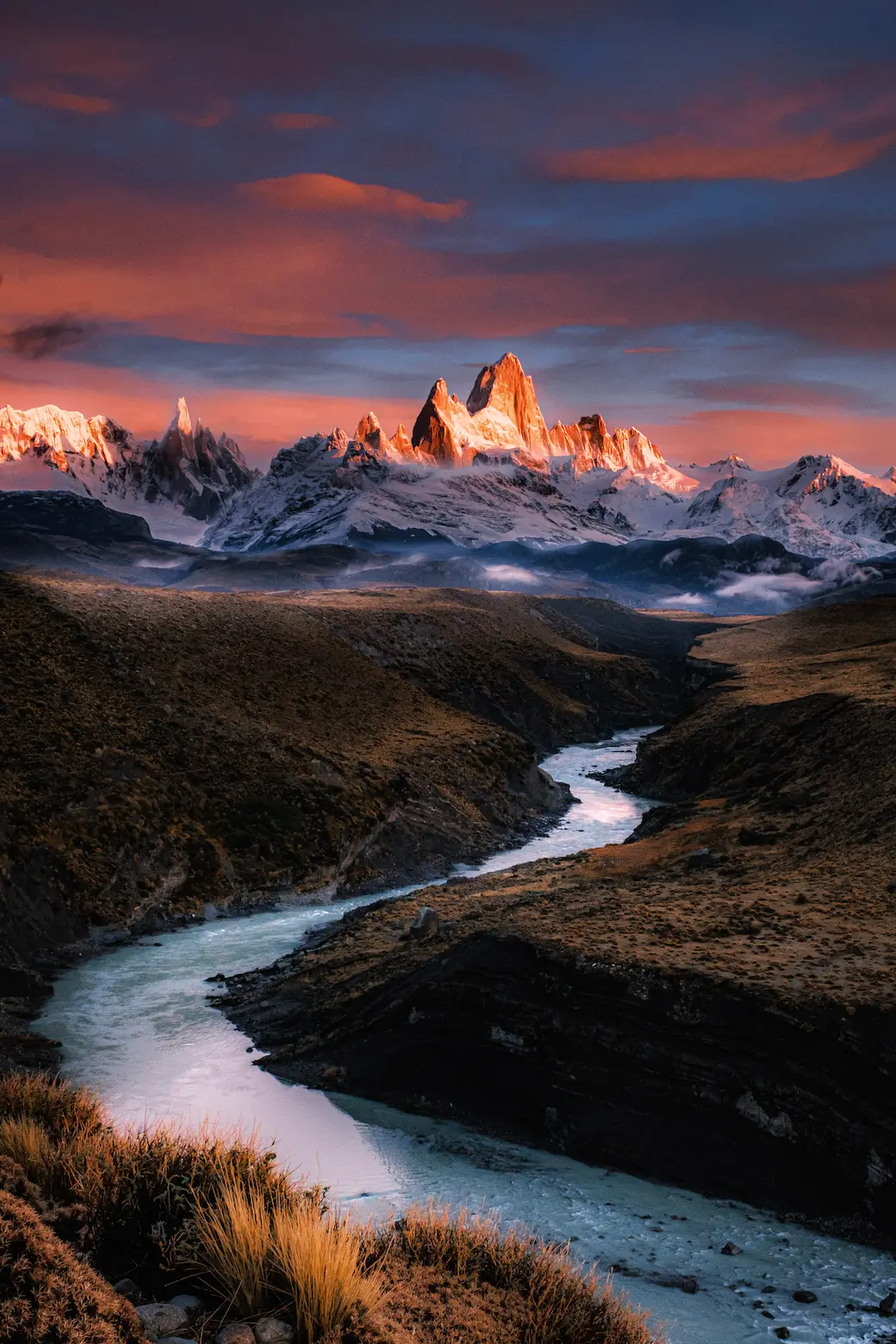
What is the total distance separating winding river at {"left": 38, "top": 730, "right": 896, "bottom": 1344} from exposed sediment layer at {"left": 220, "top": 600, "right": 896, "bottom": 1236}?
922mm

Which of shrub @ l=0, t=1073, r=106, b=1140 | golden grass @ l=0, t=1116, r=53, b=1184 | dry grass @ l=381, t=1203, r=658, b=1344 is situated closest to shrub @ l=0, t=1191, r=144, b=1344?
golden grass @ l=0, t=1116, r=53, b=1184

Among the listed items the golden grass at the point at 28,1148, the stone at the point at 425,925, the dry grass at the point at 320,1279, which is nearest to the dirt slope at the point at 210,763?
the stone at the point at 425,925

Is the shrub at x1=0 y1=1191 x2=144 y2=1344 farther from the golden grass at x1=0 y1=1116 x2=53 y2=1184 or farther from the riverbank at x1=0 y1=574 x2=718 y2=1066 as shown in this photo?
the riverbank at x1=0 y1=574 x2=718 y2=1066

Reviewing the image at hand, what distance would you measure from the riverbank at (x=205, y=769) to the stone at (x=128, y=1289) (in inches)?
788

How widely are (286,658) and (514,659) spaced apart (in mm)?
53484

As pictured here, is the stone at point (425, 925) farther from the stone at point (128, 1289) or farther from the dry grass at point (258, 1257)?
the stone at point (128, 1289)

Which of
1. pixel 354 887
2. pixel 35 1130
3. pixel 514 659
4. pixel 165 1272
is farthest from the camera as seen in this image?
pixel 514 659

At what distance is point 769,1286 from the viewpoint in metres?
17.7

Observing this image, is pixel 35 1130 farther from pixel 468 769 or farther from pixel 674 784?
pixel 674 784

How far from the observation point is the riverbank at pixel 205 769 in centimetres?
4616

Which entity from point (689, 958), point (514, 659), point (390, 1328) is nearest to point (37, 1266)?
point (390, 1328)

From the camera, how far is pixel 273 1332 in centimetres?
1002

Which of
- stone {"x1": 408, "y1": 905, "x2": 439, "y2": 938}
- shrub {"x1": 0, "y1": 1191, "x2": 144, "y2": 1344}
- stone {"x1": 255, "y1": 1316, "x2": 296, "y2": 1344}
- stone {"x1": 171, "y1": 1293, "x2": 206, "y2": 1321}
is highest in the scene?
shrub {"x1": 0, "y1": 1191, "x2": 144, "y2": 1344}

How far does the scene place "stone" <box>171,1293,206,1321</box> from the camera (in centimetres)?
1044
